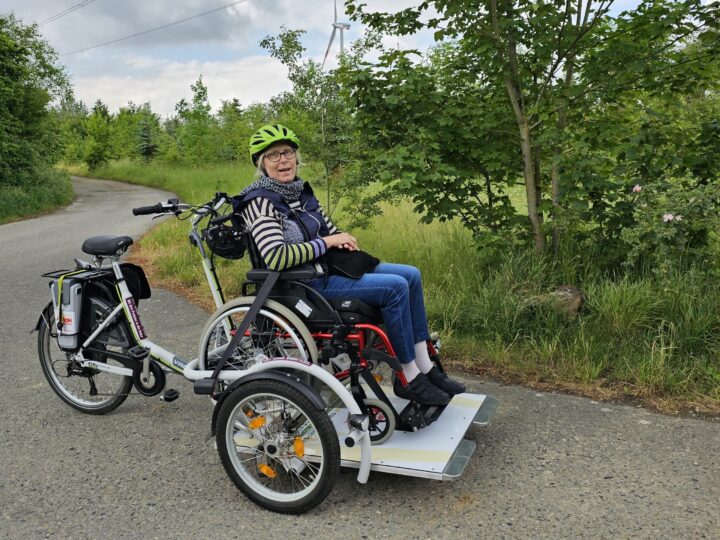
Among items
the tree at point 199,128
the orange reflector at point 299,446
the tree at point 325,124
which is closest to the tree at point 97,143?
the tree at point 199,128

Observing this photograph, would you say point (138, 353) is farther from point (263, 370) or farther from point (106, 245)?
point (263, 370)

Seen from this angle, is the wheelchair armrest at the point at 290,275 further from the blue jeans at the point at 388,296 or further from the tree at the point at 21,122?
the tree at the point at 21,122

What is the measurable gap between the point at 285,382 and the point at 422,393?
0.73 meters

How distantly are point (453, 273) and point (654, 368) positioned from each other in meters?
2.10

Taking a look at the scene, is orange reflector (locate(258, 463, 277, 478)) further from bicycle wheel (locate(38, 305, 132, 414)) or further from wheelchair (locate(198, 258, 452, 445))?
→ bicycle wheel (locate(38, 305, 132, 414))

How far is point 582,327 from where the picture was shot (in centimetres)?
436

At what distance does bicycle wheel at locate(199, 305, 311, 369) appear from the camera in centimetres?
310

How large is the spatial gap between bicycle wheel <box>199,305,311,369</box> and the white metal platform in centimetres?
51

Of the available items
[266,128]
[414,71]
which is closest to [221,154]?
[414,71]

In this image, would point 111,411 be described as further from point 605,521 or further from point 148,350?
point 605,521

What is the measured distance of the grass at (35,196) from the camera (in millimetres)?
15531

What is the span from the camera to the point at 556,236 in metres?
5.50

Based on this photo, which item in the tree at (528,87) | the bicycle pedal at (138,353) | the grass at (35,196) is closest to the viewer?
the bicycle pedal at (138,353)

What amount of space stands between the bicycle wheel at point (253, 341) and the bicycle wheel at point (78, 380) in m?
0.75
